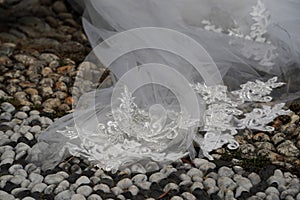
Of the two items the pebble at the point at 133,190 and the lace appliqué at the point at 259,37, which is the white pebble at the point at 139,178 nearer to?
the pebble at the point at 133,190

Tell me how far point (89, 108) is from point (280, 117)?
0.65 meters

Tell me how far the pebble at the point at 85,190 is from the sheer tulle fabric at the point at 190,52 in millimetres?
161

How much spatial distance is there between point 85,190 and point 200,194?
325 millimetres

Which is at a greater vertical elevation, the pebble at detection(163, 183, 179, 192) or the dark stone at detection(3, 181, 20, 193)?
the pebble at detection(163, 183, 179, 192)

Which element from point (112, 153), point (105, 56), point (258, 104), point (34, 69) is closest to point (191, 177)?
point (112, 153)

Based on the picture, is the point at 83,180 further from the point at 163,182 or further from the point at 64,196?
the point at 163,182

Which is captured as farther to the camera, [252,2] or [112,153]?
[252,2]

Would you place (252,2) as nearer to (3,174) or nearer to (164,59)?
(164,59)

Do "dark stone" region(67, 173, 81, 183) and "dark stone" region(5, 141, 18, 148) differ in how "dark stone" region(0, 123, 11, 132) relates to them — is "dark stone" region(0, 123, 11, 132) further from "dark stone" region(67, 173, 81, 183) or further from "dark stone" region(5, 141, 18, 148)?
"dark stone" region(67, 173, 81, 183)

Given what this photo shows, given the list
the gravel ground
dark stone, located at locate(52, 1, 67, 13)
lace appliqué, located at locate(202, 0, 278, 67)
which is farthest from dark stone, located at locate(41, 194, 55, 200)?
dark stone, located at locate(52, 1, 67, 13)

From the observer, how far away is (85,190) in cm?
183

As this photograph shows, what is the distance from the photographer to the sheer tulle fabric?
2.04 metres

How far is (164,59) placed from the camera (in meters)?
2.22

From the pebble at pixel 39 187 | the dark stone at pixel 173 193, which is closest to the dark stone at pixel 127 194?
the dark stone at pixel 173 193
